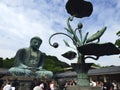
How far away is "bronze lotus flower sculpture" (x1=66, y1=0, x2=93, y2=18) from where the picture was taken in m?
11.4

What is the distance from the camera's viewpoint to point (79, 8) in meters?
11.7

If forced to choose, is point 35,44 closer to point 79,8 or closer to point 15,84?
point 15,84

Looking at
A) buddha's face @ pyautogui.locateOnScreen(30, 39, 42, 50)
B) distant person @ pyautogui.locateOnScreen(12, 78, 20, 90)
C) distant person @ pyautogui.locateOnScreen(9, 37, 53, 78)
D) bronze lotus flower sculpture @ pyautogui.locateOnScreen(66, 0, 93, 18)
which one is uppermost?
bronze lotus flower sculpture @ pyautogui.locateOnScreen(66, 0, 93, 18)

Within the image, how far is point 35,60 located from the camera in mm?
17391

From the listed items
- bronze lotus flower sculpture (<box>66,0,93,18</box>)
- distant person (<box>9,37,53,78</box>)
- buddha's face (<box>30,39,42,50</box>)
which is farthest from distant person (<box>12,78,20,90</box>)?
bronze lotus flower sculpture (<box>66,0,93,18</box>)

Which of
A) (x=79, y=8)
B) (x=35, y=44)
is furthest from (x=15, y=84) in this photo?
(x=79, y=8)

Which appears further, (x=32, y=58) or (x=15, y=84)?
(x=32, y=58)

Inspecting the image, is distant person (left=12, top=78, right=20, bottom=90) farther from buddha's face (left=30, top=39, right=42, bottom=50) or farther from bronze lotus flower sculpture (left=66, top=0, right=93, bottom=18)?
bronze lotus flower sculpture (left=66, top=0, right=93, bottom=18)

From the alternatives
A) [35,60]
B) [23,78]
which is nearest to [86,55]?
[23,78]

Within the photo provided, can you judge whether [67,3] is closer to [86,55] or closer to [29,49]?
[86,55]

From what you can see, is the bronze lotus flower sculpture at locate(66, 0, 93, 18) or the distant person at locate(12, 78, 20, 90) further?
the distant person at locate(12, 78, 20, 90)

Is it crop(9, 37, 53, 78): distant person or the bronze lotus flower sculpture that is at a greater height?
the bronze lotus flower sculpture

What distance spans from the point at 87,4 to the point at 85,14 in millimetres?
427

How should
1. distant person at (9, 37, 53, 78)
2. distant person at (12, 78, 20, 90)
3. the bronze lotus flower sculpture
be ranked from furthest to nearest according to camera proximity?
1. distant person at (9, 37, 53, 78)
2. distant person at (12, 78, 20, 90)
3. the bronze lotus flower sculpture
